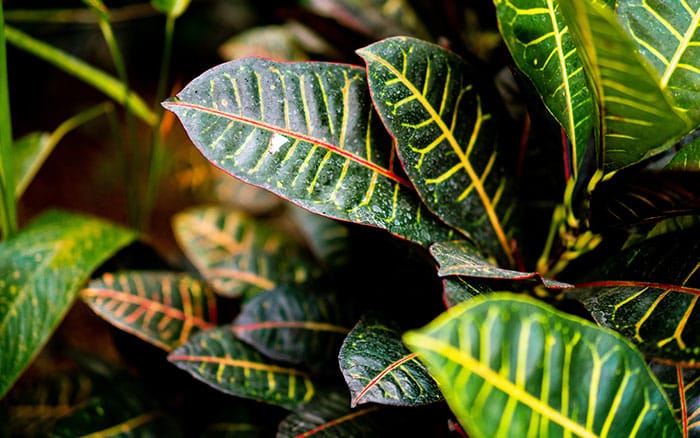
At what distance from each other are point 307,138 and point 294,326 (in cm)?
30

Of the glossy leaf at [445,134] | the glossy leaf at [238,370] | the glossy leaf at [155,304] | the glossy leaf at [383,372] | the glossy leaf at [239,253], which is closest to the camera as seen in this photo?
the glossy leaf at [383,372]

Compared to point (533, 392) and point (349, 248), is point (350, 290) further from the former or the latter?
point (533, 392)

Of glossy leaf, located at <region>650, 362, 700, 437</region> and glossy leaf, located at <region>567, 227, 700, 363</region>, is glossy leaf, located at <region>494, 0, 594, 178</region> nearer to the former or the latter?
glossy leaf, located at <region>567, 227, 700, 363</region>

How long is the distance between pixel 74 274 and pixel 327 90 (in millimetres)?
477

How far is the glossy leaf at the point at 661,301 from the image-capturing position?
1.95 feet

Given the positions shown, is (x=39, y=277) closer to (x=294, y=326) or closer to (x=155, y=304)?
(x=155, y=304)

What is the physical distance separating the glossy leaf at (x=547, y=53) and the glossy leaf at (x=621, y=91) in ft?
0.28

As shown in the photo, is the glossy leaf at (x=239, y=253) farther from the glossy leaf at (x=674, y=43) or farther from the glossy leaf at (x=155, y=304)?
the glossy leaf at (x=674, y=43)

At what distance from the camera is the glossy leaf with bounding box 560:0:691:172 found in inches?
17.1

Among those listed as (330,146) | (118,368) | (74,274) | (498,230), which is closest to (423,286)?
(498,230)

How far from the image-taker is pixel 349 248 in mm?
1014

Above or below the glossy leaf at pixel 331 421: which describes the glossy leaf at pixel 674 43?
above

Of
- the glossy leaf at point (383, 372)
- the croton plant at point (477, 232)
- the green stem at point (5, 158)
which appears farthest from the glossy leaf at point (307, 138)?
the green stem at point (5, 158)

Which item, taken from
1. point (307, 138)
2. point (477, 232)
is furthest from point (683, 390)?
point (307, 138)
